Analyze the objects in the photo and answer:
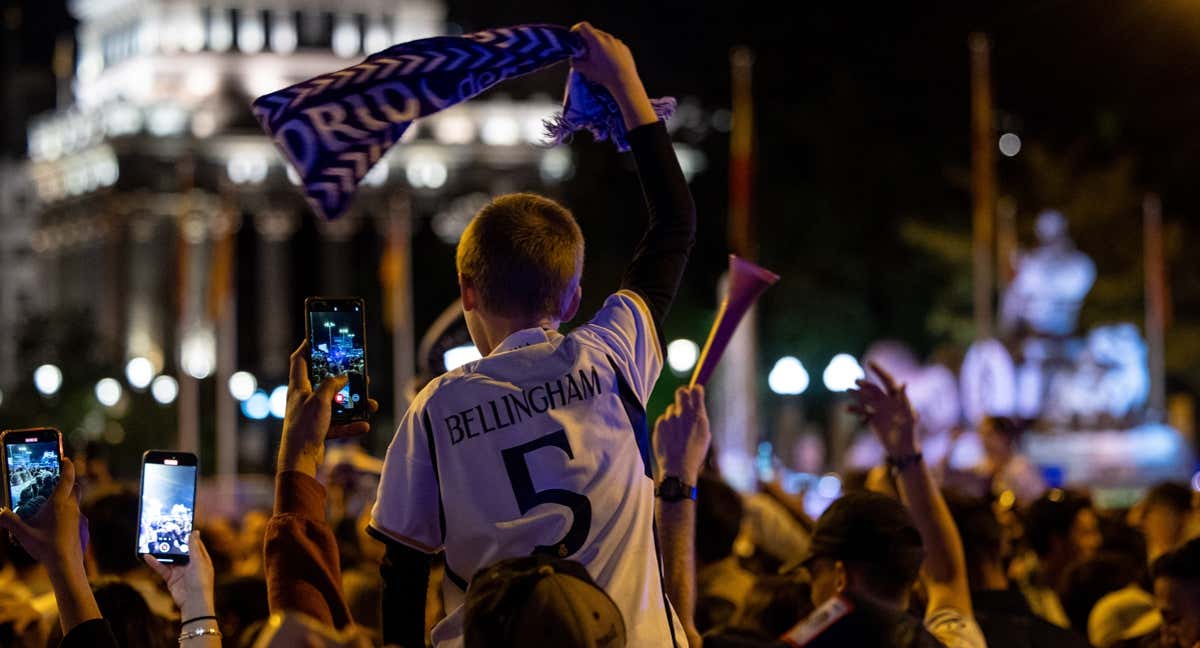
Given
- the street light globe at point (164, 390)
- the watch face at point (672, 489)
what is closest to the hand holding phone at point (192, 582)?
the watch face at point (672, 489)

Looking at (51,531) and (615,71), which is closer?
(51,531)

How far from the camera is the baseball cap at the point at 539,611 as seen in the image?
3193 millimetres

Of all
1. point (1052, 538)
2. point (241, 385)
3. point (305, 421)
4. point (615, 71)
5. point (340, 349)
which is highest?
point (241, 385)

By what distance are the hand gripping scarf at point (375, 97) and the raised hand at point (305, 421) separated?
40cm

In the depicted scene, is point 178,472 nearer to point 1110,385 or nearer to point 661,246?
point 661,246

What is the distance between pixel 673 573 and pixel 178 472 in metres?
1.27

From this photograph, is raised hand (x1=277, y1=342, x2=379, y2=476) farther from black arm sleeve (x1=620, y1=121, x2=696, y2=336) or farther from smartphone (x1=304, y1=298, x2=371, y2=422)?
black arm sleeve (x1=620, y1=121, x2=696, y2=336)

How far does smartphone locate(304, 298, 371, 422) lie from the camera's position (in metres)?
4.15

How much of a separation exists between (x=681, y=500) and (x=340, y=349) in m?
0.98

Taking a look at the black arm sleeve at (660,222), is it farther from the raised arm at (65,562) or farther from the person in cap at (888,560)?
the raised arm at (65,562)

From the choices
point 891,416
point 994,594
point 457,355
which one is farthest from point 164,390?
point 891,416

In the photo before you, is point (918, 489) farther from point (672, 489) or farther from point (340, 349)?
point (340, 349)

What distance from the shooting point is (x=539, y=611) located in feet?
10.5

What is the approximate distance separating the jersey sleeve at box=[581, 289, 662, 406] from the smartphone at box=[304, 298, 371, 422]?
543 mm
